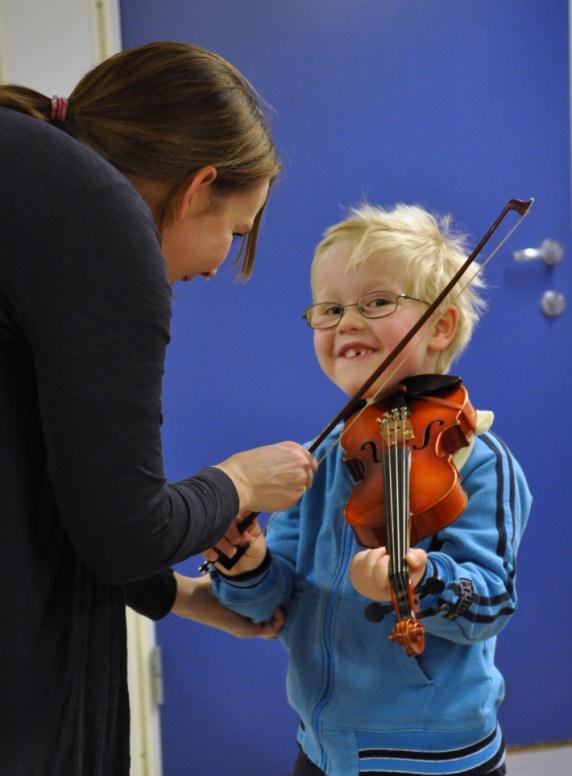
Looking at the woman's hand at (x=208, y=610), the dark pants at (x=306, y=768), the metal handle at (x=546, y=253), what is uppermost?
the metal handle at (x=546, y=253)

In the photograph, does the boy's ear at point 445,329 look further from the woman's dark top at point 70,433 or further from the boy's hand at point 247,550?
the woman's dark top at point 70,433

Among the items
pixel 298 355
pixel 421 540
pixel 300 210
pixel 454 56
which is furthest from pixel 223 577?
pixel 454 56

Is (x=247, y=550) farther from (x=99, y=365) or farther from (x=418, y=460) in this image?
(x=99, y=365)

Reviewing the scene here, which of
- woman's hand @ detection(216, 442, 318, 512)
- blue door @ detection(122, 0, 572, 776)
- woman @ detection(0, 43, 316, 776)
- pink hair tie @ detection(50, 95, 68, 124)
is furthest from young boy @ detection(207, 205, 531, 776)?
blue door @ detection(122, 0, 572, 776)

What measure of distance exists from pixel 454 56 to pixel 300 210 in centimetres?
47

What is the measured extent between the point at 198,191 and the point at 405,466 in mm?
387

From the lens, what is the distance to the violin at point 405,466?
3.30ft

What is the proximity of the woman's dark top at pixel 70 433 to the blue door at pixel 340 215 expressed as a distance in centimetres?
111

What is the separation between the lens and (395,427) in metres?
1.12

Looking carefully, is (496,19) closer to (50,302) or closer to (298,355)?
(298,355)

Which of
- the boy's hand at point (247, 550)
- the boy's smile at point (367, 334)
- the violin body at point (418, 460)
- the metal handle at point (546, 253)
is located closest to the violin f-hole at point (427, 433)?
the violin body at point (418, 460)

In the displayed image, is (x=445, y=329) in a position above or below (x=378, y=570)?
above

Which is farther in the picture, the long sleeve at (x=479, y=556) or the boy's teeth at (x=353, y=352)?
the boy's teeth at (x=353, y=352)

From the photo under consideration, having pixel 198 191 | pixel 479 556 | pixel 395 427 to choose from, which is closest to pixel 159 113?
pixel 198 191
